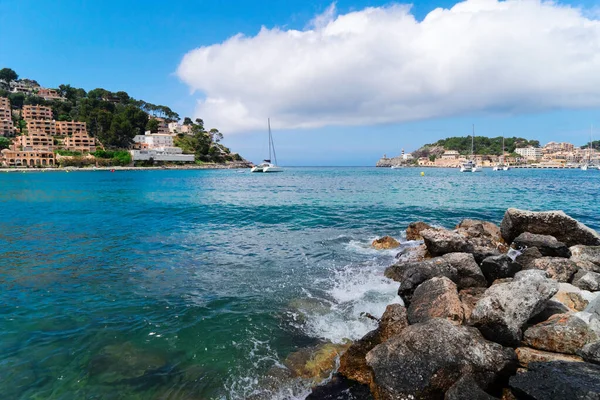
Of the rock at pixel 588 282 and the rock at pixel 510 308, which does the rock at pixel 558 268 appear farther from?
the rock at pixel 510 308

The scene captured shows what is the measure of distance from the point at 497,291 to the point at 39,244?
831 inches

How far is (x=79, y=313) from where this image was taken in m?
9.52

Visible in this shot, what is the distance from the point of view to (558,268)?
31.8ft

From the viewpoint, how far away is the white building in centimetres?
16600

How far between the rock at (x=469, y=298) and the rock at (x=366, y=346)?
1.34 meters

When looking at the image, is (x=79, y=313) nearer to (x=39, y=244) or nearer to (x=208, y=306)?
(x=208, y=306)

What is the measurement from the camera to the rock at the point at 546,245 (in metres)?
11.5

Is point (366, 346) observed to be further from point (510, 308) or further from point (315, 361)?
point (510, 308)

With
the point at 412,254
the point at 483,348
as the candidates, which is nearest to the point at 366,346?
the point at 483,348

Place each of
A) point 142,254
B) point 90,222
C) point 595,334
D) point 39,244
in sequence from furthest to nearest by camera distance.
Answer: point 90,222, point 39,244, point 142,254, point 595,334

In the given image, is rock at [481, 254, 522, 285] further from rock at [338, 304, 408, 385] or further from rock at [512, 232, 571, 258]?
rock at [338, 304, 408, 385]

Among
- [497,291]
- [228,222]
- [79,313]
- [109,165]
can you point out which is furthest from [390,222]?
[109,165]

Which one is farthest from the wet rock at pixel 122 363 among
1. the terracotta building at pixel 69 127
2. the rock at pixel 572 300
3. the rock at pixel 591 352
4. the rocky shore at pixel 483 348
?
the terracotta building at pixel 69 127

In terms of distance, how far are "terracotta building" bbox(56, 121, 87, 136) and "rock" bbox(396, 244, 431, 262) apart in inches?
7586
